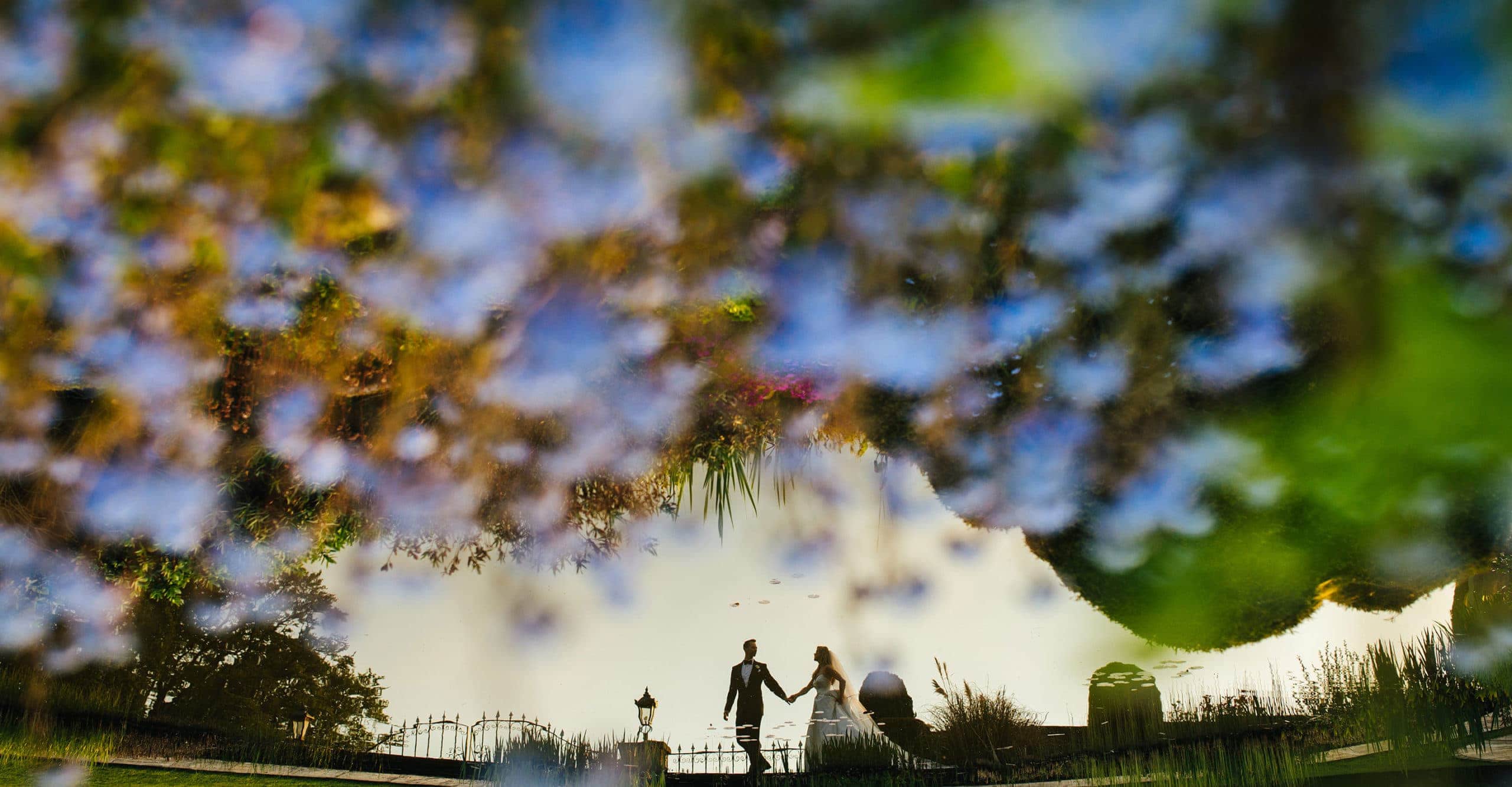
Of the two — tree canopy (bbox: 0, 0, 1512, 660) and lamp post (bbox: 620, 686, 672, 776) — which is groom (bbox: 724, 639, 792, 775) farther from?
tree canopy (bbox: 0, 0, 1512, 660)

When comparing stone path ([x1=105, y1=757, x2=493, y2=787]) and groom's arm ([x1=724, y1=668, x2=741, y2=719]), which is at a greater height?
groom's arm ([x1=724, y1=668, x2=741, y2=719])

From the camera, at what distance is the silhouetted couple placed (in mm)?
6918

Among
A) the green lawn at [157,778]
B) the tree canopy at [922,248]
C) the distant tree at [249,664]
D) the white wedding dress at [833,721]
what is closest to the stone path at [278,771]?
the green lawn at [157,778]

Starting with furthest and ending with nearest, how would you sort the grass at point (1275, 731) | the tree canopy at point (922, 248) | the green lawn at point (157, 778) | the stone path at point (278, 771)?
1. the stone path at point (278, 771)
2. the green lawn at point (157, 778)
3. the grass at point (1275, 731)
4. the tree canopy at point (922, 248)

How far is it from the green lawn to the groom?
3.28m

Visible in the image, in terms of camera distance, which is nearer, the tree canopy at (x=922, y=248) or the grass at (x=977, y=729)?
the tree canopy at (x=922, y=248)

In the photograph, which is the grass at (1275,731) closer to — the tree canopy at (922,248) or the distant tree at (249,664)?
the tree canopy at (922,248)

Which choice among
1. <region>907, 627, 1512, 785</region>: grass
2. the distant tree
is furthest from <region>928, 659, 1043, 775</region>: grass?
the distant tree

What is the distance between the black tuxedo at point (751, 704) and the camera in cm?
694

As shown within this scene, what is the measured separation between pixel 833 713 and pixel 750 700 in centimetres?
72

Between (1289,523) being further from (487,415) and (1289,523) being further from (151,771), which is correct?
(151,771)

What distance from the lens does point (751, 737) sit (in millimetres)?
6941

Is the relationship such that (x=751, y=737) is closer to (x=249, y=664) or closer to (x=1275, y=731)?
(x=1275, y=731)

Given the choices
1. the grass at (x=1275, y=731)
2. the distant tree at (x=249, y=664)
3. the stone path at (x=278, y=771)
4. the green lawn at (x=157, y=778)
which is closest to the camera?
the grass at (x=1275, y=731)
